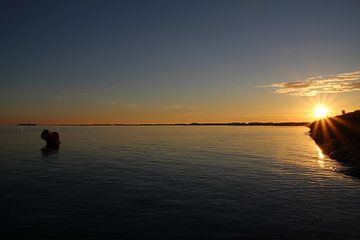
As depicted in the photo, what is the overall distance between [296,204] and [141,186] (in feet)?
37.3

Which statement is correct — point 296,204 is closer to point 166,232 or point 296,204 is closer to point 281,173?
point 166,232

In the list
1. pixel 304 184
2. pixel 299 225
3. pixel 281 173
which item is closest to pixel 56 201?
pixel 299 225

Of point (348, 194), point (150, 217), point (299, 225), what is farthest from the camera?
point (348, 194)

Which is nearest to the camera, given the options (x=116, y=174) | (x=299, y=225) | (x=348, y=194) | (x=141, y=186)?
(x=299, y=225)

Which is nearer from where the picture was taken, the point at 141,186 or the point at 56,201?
the point at 56,201

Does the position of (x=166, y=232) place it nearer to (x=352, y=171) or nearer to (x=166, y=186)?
(x=166, y=186)

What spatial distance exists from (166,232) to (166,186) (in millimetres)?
9442

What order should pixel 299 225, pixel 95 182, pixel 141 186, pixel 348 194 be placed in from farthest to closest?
pixel 95 182 → pixel 141 186 → pixel 348 194 → pixel 299 225

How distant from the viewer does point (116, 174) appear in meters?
27.4

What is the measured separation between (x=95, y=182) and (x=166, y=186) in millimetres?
6255

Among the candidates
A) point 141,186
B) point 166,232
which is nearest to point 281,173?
point 141,186

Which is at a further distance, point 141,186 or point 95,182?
point 95,182

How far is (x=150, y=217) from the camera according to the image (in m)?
14.7

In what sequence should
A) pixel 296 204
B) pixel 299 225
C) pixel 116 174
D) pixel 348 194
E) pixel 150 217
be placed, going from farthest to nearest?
pixel 116 174 < pixel 348 194 < pixel 296 204 < pixel 150 217 < pixel 299 225
